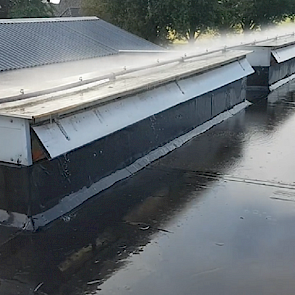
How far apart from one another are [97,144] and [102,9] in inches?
543

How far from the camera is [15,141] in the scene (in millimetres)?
2887

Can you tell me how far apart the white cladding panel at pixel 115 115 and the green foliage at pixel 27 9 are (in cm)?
1391

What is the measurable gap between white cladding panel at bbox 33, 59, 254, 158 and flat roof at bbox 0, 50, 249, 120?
2.7 inches

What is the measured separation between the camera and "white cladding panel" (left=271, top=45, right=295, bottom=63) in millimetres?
7993

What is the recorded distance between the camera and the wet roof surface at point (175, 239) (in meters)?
2.42

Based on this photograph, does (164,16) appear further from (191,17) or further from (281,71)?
(281,71)

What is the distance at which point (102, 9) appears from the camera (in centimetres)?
1652

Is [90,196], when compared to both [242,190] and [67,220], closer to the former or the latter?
[67,220]

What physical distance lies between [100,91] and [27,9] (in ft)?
50.7

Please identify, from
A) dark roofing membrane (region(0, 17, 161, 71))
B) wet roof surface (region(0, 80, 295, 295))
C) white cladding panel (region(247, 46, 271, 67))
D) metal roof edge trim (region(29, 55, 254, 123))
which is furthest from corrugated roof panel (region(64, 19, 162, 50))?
wet roof surface (region(0, 80, 295, 295))

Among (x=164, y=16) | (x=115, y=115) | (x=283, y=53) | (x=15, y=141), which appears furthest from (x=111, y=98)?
(x=164, y=16)

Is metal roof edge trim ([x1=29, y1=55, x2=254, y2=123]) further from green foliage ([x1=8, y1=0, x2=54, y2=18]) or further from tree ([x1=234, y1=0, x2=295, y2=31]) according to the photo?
tree ([x1=234, y1=0, x2=295, y2=31])

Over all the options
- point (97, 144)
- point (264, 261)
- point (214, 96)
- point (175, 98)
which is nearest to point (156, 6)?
point (214, 96)

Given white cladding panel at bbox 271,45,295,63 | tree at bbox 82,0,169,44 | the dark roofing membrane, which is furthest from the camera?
tree at bbox 82,0,169,44
